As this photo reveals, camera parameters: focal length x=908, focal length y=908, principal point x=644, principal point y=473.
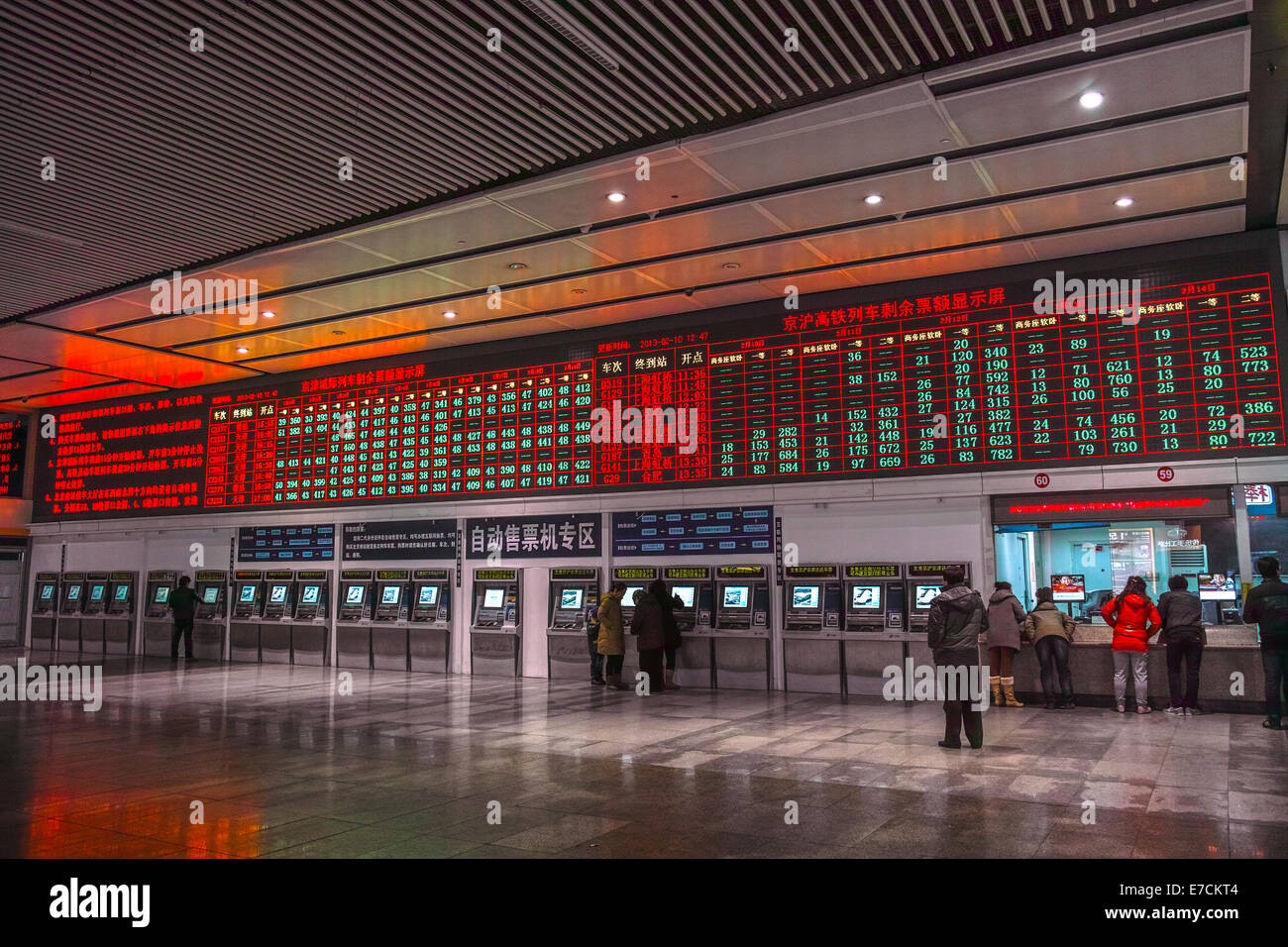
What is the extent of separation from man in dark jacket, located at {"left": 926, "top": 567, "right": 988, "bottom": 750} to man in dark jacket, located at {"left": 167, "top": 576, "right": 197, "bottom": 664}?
12947mm

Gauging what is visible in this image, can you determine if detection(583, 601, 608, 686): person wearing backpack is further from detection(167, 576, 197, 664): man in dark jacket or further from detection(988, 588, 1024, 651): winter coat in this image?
detection(167, 576, 197, 664): man in dark jacket

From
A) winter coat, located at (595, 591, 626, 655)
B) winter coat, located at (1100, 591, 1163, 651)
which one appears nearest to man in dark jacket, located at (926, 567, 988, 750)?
winter coat, located at (1100, 591, 1163, 651)

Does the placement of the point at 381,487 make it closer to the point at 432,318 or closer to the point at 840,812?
the point at 432,318

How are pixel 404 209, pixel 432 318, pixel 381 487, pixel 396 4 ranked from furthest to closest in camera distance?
pixel 381 487
pixel 432 318
pixel 404 209
pixel 396 4

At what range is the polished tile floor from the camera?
186 inches

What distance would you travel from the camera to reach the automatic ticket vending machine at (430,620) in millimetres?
13906

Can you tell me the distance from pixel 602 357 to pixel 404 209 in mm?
4516

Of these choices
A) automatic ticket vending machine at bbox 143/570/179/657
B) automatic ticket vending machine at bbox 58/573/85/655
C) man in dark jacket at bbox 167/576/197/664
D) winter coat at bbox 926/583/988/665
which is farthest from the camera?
automatic ticket vending machine at bbox 58/573/85/655

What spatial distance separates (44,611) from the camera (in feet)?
60.8

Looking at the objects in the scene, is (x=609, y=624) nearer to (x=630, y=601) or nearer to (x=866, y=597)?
(x=630, y=601)

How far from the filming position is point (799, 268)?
1077cm

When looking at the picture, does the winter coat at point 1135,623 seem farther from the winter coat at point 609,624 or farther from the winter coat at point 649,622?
the winter coat at point 609,624

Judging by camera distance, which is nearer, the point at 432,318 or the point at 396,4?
the point at 396,4
